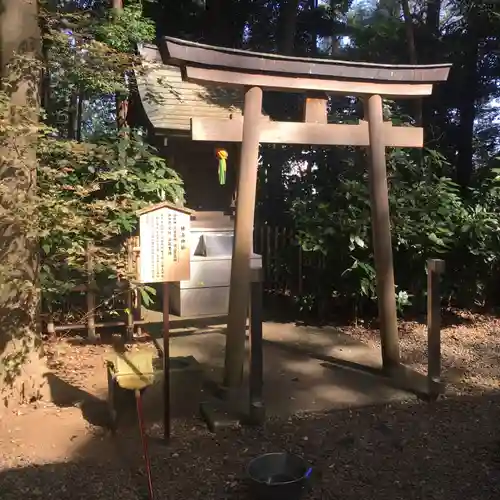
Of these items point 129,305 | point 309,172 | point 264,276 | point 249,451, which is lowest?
point 249,451

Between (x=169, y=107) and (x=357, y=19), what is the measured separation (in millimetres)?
8155

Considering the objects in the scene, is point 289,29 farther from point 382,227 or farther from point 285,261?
point 382,227

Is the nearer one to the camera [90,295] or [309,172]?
[90,295]

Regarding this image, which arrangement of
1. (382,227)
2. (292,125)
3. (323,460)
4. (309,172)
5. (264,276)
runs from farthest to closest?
(309,172), (264,276), (382,227), (292,125), (323,460)

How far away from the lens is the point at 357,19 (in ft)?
50.7

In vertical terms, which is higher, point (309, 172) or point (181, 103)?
point (181, 103)

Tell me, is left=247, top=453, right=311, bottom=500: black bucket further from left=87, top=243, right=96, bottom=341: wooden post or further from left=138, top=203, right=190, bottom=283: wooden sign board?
left=87, top=243, right=96, bottom=341: wooden post

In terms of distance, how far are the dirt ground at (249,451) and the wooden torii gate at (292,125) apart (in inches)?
34.7

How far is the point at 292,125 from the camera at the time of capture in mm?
5031

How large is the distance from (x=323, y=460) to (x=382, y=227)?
2512 mm

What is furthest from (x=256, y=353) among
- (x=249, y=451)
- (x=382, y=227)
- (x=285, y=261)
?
(x=285, y=261)

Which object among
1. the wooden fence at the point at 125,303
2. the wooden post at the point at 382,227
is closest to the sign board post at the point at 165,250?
the wooden fence at the point at 125,303

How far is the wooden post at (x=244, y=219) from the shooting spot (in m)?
4.80

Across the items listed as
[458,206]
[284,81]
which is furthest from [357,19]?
[284,81]
